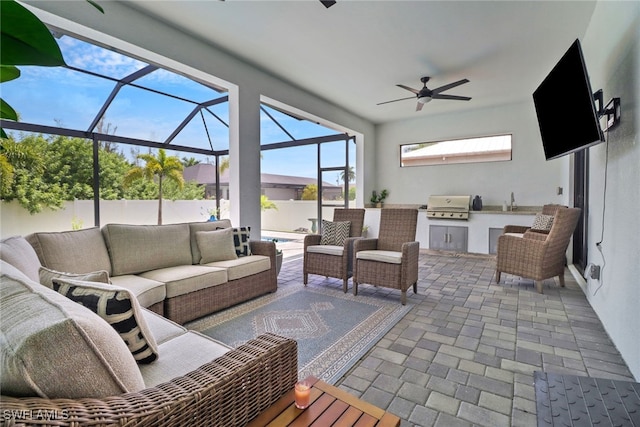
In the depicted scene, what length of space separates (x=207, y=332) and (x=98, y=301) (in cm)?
160

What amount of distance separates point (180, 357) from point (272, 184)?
26.1 ft

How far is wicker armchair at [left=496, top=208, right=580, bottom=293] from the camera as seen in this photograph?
11.3ft

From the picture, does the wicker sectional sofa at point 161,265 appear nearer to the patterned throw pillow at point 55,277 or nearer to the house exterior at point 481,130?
the patterned throw pillow at point 55,277

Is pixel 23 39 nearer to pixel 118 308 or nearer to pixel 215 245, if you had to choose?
pixel 118 308

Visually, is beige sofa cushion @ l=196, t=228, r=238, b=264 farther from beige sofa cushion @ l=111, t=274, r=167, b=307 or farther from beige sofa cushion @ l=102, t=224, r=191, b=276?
beige sofa cushion @ l=111, t=274, r=167, b=307

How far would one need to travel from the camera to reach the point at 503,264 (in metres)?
3.92

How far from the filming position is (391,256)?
11.1ft

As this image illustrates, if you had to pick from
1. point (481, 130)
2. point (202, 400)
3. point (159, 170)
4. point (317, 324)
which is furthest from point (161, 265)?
point (481, 130)

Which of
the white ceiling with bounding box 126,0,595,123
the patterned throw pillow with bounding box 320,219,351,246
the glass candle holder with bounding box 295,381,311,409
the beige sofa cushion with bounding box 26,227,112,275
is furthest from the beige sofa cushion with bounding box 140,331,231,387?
the white ceiling with bounding box 126,0,595,123

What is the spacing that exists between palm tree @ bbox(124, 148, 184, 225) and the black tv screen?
684cm

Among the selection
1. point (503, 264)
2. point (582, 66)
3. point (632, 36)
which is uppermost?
point (632, 36)

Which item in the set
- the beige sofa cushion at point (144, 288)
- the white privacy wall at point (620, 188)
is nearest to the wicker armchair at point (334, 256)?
the beige sofa cushion at point (144, 288)

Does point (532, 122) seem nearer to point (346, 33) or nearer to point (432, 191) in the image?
point (432, 191)

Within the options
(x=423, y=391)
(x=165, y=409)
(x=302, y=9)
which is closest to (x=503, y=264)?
(x=423, y=391)
